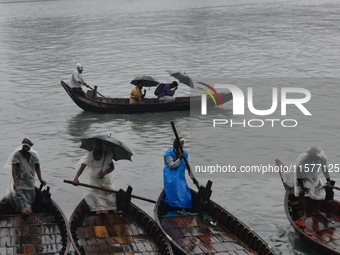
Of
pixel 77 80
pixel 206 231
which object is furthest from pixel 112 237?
pixel 77 80

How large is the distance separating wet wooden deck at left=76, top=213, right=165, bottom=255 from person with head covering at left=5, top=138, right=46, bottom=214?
1.20 meters

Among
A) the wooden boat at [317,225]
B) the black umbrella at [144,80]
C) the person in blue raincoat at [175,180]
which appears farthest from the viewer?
the black umbrella at [144,80]

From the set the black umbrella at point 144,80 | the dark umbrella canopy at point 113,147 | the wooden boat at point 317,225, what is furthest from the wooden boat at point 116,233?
the black umbrella at point 144,80

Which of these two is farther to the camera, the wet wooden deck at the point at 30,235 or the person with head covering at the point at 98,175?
the person with head covering at the point at 98,175

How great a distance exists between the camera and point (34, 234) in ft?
35.0

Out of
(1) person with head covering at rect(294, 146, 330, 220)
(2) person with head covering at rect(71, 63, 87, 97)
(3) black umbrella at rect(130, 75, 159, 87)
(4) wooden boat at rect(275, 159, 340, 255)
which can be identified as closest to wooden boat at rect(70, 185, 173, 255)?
(4) wooden boat at rect(275, 159, 340, 255)

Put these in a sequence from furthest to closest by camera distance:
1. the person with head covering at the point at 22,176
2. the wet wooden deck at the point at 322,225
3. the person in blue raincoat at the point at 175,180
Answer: the person in blue raincoat at the point at 175,180 < the person with head covering at the point at 22,176 < the wet wooden deck at the point at 322,225

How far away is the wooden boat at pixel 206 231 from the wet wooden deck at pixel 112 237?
1.33ft

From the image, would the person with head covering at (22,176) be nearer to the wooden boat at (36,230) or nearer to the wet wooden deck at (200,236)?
the wooden boat at (36,230)

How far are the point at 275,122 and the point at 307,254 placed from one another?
9.78 metres

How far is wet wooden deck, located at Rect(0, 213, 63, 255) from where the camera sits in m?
10.1

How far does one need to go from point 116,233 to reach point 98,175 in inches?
51.8

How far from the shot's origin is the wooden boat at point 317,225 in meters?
10.5

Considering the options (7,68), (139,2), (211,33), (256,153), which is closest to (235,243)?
(256,153)
